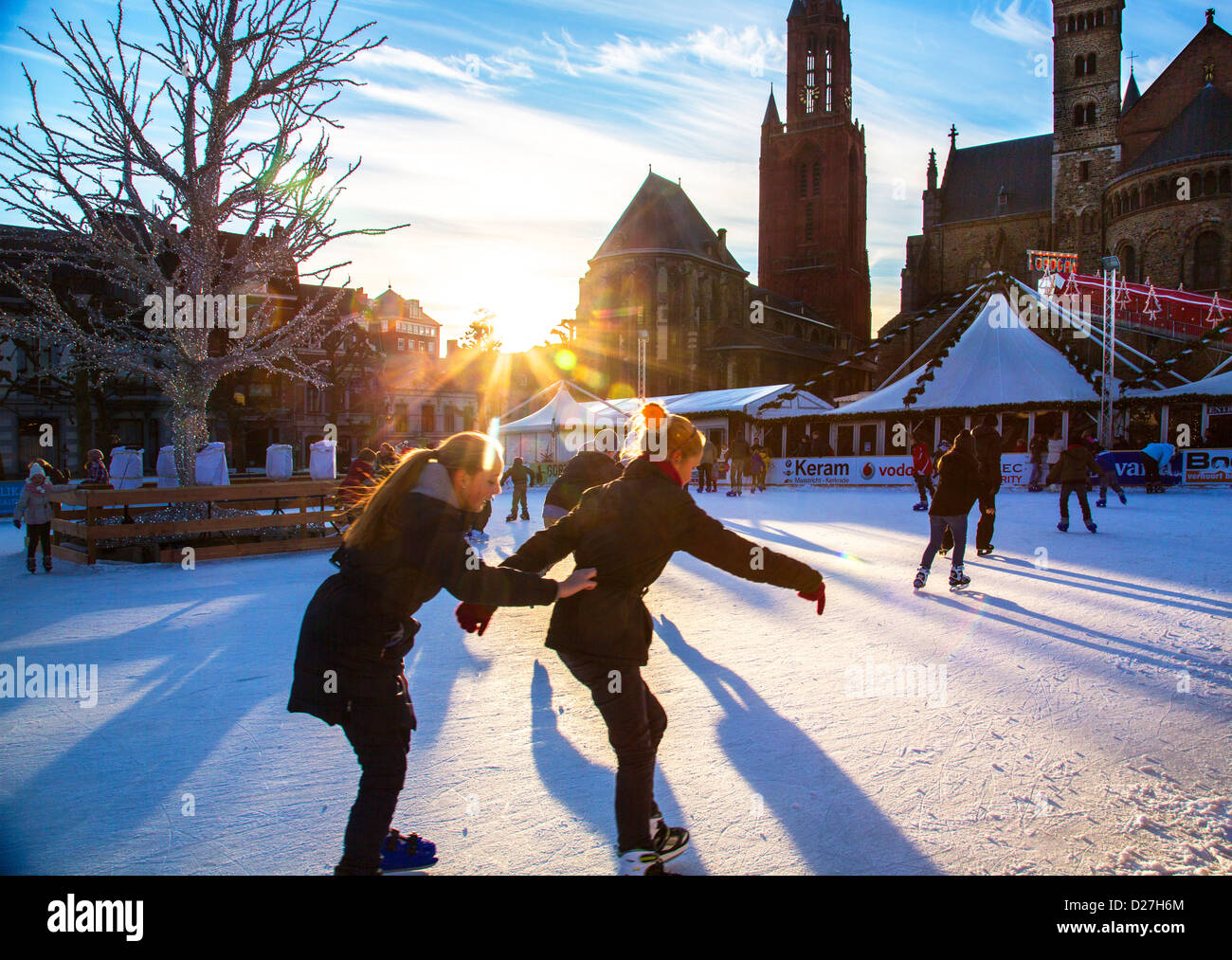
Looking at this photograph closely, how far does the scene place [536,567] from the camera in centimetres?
242

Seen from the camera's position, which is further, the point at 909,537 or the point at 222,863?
the point at 909,537

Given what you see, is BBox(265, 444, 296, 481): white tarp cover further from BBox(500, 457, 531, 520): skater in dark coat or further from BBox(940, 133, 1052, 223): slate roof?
BBox(940, 133, 1052, 223): slate roof

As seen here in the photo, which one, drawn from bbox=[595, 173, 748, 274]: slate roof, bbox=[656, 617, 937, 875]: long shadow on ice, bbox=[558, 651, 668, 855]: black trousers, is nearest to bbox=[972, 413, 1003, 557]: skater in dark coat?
bbox=[656, 617, 937, 875]: long shadow on ice

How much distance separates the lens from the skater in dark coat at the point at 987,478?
9102mm

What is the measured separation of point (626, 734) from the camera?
226cm

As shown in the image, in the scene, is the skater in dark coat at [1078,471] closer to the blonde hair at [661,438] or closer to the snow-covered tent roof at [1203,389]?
the blonde hair at [661,438]

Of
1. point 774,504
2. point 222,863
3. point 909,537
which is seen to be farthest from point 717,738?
point 774,504

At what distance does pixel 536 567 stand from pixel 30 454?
134 feet

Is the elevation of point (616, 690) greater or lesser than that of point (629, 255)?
lesser

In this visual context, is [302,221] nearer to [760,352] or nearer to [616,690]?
[616,690]

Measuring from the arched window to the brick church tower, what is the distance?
3058 cm

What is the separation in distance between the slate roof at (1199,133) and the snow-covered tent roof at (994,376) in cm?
2121

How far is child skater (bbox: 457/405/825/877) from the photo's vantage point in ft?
7.40

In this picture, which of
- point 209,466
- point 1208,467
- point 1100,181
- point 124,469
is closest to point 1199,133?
point 1100,181
